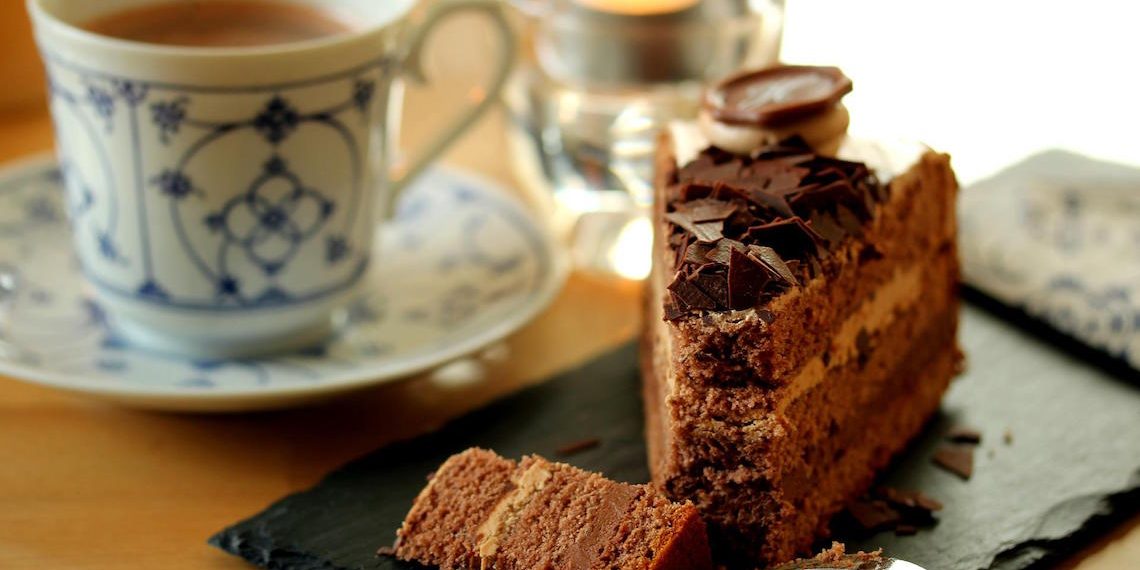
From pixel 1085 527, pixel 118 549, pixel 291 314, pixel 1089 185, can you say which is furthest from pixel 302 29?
pixel 1089 185

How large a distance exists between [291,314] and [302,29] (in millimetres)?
410

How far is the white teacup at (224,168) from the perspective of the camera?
153cm

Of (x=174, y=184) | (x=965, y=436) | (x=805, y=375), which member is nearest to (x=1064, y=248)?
(x=965, y=436)

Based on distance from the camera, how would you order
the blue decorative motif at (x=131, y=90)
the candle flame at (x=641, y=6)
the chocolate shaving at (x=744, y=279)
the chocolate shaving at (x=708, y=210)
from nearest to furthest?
the chocolate shaving at (x=744, y=279), the chocolate shaving at (x=708, y=210), the blue decorative motif at (x=131, y=90), the candle flame at (x=641, y=6)

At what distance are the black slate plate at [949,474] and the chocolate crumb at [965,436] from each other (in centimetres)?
2

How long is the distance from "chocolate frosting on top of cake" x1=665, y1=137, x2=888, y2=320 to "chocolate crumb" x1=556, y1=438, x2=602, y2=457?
34 centimetres

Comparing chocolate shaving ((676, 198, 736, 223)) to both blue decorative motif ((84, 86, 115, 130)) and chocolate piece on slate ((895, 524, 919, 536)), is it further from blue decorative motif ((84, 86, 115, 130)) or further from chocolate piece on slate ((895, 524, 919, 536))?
blue decorative motif ((84, 86, 115, 130))

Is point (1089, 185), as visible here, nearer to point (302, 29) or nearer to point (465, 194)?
point (465, 194)

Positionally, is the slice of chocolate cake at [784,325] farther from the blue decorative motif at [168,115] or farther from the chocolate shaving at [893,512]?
the blue decorative motif at [168,115]

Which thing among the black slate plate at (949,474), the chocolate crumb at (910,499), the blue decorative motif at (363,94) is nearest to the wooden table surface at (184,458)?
the black slate plate at (949,474)

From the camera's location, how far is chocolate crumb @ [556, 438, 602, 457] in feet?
5.34

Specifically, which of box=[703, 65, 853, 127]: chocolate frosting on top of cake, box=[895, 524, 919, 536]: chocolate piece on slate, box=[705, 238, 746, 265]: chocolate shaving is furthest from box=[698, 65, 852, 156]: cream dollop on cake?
box=[895, 524, 919, 536]: chocolate piece on slate

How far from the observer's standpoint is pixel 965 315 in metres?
1.99

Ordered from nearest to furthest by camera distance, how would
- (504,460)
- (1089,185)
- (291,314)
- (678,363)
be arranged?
(678,363) → (504,460) → (291,314) → (1089,185)
